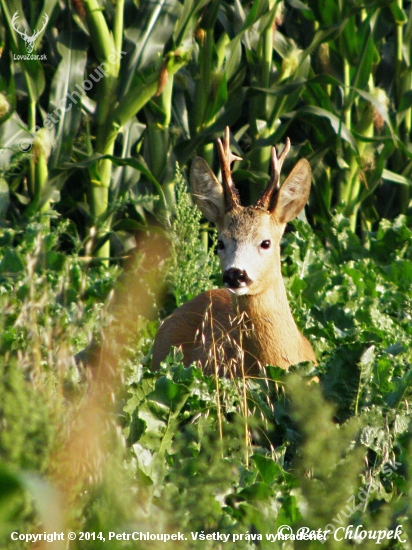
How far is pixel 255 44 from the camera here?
7180 mm

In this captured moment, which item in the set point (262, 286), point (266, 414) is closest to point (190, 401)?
point (266, 414)

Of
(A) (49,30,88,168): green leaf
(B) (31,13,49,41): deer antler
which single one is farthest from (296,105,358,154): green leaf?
(B) (31,13,49,41): deer antler

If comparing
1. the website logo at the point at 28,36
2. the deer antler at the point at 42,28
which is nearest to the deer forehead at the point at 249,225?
the website logo at the point at 28,36

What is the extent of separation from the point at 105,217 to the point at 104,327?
4.21 meters

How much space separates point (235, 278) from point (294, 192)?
83 cm

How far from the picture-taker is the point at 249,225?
4.36 m

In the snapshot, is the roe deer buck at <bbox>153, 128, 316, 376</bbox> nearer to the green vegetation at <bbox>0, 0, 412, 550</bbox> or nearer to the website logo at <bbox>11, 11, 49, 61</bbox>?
the green vegetation at <bbox>0, 0, 412, 550</bbox>

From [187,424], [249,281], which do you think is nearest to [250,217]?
[249,281]

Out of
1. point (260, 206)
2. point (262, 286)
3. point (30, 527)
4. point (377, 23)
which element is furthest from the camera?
point (377, 23)

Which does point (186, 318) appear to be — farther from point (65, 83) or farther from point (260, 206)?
point (65, 83)

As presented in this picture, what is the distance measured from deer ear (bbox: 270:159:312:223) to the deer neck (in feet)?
1.53

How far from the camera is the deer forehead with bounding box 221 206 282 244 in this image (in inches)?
170

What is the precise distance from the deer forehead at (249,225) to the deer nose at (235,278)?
0.91 ft

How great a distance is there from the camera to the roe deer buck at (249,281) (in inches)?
162
